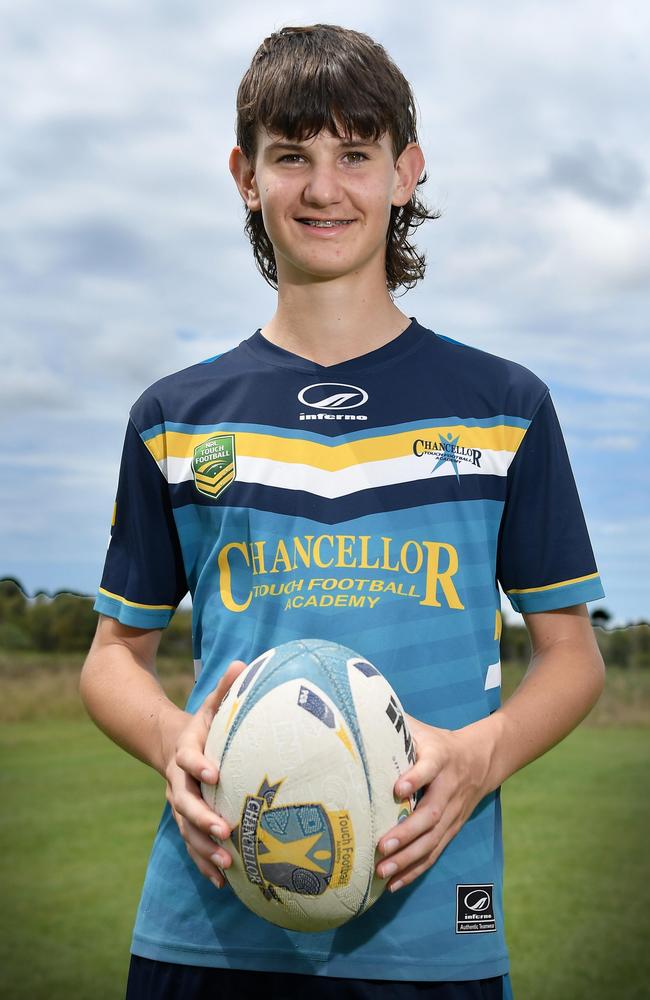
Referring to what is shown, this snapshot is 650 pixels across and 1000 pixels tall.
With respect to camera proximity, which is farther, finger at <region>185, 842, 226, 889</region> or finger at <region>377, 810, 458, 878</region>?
finger at <region>185, 842, 226, 889</region>

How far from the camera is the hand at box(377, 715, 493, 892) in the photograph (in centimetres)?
172

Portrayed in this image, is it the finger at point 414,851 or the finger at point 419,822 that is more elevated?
the finger at point 419,822

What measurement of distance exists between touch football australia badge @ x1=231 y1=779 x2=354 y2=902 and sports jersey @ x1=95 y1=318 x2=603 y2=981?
293mm

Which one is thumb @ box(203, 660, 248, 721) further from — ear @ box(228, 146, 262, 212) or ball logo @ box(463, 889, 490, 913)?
ear @ box(228, 146, 262, 212)

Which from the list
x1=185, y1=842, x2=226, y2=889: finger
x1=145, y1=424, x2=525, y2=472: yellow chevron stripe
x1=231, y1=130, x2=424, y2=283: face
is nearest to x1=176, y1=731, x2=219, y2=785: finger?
x1=185, y1=842, x2=226, y2=889: finger

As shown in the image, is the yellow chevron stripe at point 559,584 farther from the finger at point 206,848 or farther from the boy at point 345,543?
the finger at point 206,848

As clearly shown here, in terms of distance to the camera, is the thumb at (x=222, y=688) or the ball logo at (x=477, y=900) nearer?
the thumb at (x=222, y=688)

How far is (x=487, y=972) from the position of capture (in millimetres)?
1998

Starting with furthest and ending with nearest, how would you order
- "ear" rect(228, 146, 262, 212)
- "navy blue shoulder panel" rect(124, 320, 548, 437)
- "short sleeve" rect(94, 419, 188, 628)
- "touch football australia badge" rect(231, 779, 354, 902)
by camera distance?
"ear" rect(228, 146, 262, 212)
"short sleeve" rect(94, 419, 188, 628)
"navy blue shoulder panel" rect(124, 320, 548, 437)
"touch football australia badge" rect(231, 779, 354, 902)

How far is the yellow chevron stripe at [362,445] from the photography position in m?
2.18

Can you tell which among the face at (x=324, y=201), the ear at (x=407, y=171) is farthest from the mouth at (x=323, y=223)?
the ear at (x=407, y=171)

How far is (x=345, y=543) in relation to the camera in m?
2.08

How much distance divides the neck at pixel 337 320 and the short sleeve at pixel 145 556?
44 centimetres

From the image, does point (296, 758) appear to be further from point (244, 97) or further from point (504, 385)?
point (244, 97)
